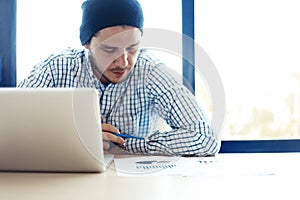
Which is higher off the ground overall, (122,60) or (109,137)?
(122,60)

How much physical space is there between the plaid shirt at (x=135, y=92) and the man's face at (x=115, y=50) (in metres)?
0.05

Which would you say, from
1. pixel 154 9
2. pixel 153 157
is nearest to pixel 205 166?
pixel 153 157

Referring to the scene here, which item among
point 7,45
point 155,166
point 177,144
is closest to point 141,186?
point 155,166

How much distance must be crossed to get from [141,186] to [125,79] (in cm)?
77

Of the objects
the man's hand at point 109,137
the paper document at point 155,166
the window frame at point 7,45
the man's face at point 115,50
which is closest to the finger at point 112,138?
the man's hand at point 109,137

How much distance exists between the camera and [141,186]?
2.78 feet

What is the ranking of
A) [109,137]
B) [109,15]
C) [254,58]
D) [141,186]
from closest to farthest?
[141,186] → [109,137] → [109,15] → [254,58]

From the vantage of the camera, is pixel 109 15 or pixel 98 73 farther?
pixel 98 73

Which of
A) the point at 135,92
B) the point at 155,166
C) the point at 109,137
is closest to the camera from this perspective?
the point at 155,166

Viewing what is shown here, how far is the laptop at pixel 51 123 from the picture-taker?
0.89 m

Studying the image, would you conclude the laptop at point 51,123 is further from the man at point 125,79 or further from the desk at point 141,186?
the man at point 125,79

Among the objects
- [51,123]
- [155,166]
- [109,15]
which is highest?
[109,15]

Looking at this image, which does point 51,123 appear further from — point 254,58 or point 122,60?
point 254,58

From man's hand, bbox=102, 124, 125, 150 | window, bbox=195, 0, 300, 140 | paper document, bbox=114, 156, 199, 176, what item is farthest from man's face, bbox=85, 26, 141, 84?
window, bbox=195, 0, 300, 140
